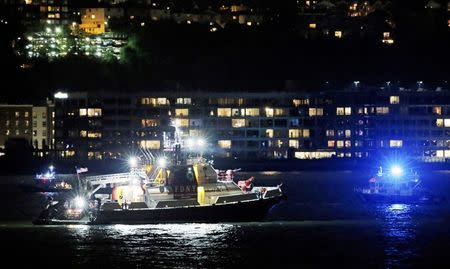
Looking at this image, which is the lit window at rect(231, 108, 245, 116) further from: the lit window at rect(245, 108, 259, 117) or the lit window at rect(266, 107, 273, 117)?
the lit window at rect(266, 107, 273, 117)

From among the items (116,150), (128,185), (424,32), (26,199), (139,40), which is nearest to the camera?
(128,185)

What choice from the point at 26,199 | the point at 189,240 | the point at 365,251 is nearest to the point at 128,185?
the point at 189,240

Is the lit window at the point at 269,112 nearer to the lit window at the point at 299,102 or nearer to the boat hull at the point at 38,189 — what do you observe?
the lit window at the point at 299,102

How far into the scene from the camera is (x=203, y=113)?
144 m

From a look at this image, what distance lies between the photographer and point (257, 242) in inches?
2143

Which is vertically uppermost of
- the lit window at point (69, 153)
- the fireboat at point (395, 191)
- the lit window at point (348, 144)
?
the lit window at point (348, 144)

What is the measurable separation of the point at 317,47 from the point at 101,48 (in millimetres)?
37490

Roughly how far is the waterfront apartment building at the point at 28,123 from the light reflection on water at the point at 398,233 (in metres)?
87.3

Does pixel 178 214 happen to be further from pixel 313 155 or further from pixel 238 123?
pixel 238 123

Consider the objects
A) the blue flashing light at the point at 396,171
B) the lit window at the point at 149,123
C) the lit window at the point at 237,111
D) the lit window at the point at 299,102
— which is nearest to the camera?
the blue flashing light at the point at 396,171

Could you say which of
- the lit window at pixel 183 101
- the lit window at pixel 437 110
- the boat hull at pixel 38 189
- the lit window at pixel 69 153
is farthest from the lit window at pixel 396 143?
the boat hull at pixel 38 189

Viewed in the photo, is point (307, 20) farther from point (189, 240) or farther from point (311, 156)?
point (189, 240)

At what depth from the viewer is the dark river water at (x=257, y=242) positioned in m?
49.1

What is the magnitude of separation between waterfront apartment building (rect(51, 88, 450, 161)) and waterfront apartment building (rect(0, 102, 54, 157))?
1277 centimetres
